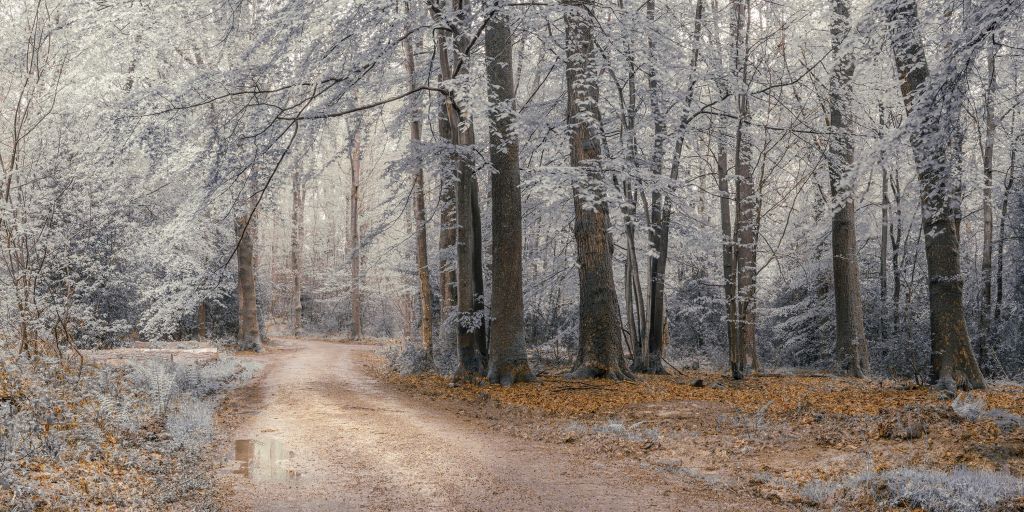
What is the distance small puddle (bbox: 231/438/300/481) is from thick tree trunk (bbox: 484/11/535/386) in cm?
508

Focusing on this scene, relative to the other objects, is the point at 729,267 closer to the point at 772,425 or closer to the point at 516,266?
the point at 516,266

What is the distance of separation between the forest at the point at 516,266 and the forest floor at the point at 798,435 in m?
0.05

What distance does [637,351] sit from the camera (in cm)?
1462

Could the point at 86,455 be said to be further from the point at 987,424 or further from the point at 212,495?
the point at 987,424

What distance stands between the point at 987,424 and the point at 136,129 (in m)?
10.4

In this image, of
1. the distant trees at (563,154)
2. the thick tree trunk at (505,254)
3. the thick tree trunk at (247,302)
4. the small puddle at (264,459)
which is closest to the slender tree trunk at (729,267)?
the distant trees at (563,154)

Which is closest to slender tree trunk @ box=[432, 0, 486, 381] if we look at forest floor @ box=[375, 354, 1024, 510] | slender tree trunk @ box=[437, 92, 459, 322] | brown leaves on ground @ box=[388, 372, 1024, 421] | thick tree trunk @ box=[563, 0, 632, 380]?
slender tree trunk @ box=[437, 92, 459, 322]

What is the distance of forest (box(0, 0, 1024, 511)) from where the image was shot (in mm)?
5828

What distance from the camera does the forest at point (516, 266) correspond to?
5828 millimetres

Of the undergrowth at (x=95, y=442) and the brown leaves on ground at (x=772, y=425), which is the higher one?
the undergrowth at (x=95, y=442)

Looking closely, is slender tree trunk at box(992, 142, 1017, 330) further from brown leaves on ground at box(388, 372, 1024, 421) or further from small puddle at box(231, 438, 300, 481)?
small puddle at box(231, 438, 300, 481)

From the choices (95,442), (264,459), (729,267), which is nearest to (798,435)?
(264,459)

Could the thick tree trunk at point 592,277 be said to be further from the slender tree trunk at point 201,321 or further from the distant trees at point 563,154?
the slender tree trunk at point 201,321

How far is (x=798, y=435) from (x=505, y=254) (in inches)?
247
